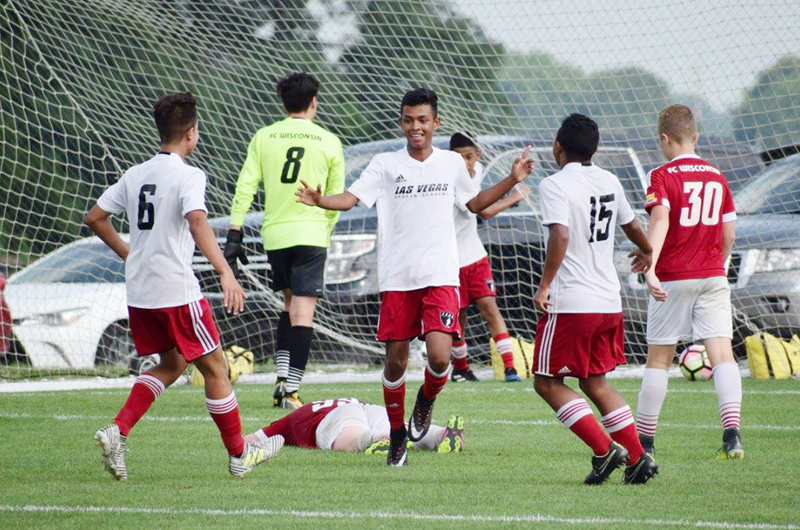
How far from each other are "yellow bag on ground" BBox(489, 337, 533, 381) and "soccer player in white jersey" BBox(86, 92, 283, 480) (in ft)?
18.9

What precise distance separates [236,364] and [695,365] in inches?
154

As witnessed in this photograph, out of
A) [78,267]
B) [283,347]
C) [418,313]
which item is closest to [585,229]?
Result: [418,313]

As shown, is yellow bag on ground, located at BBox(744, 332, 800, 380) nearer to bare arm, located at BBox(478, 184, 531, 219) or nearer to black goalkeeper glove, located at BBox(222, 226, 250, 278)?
bare arm, located at BBox(478, 184, 531, 219)

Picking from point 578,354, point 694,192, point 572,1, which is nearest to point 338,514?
point 578,354

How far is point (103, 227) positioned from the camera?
5.90 metres

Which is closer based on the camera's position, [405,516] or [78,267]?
[405,516]

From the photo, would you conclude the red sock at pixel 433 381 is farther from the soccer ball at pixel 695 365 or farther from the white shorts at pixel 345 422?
the soccer ball at pixel 695 365

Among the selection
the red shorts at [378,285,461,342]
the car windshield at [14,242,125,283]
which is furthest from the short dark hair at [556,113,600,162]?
the car windshield at [14,242,125,283]

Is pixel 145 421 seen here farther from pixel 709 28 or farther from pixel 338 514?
pixel 709 28

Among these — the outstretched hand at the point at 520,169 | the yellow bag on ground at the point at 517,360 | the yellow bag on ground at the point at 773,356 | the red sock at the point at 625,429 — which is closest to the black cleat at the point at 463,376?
the yellow bag on ground at the point at 517,360

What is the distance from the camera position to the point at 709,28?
11.3m

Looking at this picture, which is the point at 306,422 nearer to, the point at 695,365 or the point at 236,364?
the point at 236,364

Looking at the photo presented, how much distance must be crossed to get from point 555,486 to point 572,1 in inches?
293

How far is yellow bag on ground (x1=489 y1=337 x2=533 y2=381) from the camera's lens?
37.3ft
